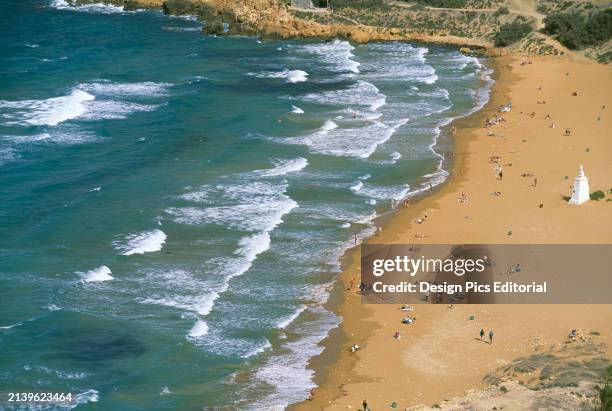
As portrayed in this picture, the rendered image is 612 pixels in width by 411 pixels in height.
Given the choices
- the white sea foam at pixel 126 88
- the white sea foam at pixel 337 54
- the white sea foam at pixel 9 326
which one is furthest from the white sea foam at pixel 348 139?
the white sea foam at pixel 9 326

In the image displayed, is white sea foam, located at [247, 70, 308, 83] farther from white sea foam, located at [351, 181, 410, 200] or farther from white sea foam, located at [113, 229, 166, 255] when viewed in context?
white sea foam, located at [113, 229, 166, 255]

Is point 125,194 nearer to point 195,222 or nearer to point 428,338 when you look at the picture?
point 195,222

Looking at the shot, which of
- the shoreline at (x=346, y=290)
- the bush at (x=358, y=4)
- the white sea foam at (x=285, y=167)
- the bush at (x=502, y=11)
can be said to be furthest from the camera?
the bush at (x=358, y=4)

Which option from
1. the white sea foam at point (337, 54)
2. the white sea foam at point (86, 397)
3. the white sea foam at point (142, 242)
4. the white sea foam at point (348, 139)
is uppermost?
the white sea foam at point (337, 54)

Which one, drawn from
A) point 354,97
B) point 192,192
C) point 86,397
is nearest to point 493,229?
point 192,192

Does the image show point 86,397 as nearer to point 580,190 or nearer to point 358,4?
point 580,190

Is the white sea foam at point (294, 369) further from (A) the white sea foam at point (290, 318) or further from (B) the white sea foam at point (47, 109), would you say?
(B) the white sea foam at point (47, 109)

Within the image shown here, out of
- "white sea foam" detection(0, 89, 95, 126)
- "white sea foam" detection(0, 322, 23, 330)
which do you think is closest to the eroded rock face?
"white sea foam" detection(0, 89, 95, 126)
